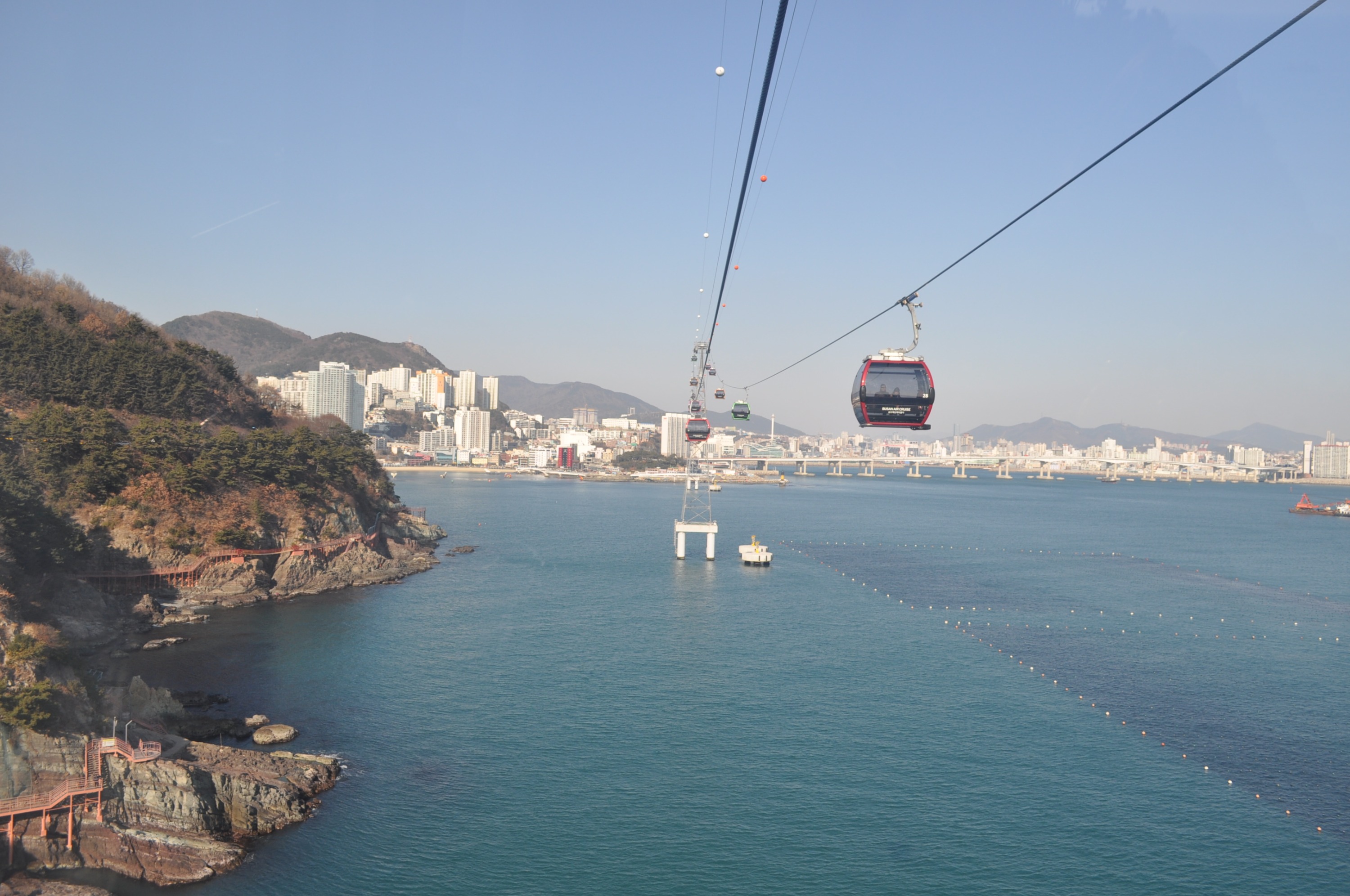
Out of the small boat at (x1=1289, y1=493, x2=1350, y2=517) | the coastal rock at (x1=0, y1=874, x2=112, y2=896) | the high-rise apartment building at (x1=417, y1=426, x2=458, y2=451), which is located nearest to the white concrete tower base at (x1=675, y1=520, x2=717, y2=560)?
the coastal rock at (x1=0, y1=874, x2=112, y2=896)

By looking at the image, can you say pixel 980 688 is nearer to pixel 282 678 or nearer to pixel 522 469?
pixel 282 678

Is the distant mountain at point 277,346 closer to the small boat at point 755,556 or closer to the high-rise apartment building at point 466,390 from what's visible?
the high-rise apartment building at point 466,390

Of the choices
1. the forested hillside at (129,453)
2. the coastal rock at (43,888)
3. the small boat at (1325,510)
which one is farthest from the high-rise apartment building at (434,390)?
the coastal rock at (43,888)

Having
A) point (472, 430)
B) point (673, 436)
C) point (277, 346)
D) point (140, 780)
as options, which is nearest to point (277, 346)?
point (277, 346)

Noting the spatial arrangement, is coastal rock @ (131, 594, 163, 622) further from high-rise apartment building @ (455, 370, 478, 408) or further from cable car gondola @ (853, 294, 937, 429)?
high-rise apartment building @ (455, 370, 478, 408)

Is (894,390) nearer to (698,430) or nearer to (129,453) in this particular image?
(698,430)
